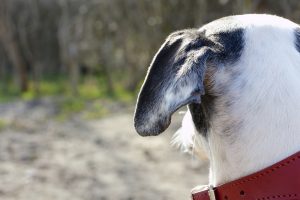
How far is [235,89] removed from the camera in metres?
2.06

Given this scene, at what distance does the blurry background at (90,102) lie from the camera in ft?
16.1

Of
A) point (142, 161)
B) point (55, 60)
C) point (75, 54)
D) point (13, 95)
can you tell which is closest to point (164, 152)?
point (142, 161)

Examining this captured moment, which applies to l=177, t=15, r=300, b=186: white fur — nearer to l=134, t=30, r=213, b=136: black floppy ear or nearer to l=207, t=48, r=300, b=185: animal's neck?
l=207, t=48, r=300, b=185: animal's neck

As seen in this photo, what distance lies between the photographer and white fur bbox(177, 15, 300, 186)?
1.99m

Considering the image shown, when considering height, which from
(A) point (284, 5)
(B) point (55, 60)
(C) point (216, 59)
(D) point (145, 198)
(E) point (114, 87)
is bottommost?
(C) point (216, 59)

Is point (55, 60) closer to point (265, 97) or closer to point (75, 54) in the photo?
point (75, 54)

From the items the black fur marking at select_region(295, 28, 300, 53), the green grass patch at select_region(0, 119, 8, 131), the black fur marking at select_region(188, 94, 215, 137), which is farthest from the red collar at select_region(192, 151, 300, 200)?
the green grass patch at select_region(0, 119, 8, 131)

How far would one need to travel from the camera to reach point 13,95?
399 inches

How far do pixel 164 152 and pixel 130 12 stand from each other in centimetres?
412

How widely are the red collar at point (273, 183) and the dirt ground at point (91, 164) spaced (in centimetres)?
246

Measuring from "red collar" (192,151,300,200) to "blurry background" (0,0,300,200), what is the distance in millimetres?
2527

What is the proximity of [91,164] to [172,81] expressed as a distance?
3.51 meters

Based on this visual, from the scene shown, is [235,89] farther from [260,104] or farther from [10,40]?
[10,40]

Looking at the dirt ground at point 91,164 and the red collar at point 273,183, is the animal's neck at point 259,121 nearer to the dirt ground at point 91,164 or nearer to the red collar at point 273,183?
the red collar at point 273,183
